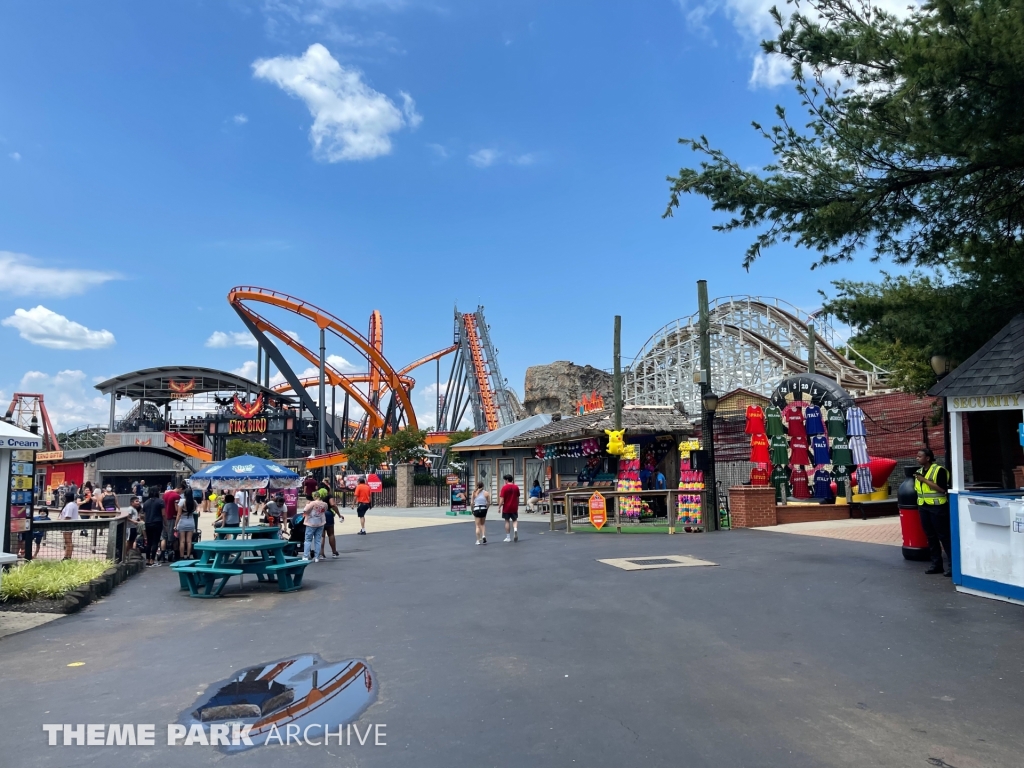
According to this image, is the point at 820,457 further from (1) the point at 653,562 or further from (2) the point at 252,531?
(2) the point at 252,531

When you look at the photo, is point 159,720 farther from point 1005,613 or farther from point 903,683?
point 1005,613

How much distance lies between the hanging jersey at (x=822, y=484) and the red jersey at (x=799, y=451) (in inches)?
15.4

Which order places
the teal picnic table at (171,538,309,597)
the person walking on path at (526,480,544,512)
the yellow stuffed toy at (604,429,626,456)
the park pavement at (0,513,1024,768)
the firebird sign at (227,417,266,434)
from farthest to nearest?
the firebird sign at (227,417,266,434) → the person walking on path at (526,480,544,512) → the yellow stuffed toy at (604,429,626,456) → the teal picnic table at (171,538,309,597) → the park pavement at (0,513,1024,768)

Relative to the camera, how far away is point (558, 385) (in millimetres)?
74938

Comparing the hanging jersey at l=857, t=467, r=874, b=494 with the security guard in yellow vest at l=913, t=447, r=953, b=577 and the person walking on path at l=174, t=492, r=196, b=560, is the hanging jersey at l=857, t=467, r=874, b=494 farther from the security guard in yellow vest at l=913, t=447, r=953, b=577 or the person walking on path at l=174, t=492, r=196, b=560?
the person walking on path at l=174, t=492, r=196, b=560

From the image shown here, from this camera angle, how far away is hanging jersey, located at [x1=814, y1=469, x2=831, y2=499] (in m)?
18.2

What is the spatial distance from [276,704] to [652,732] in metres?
2.53

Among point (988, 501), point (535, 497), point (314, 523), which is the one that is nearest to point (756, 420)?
point (535, 497)

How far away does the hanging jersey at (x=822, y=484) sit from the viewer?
59.7 ft

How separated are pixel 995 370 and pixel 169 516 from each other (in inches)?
536

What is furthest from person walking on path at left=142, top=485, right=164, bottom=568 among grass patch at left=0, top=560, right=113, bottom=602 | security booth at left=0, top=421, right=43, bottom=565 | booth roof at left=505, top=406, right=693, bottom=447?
booth roof at left=505, top=406, right=693, bottom=447

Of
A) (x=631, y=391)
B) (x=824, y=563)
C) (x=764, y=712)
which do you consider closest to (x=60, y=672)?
(x=764, y=712)

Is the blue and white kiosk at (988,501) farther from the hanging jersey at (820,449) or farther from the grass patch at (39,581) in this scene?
the grass patch at (39,581)

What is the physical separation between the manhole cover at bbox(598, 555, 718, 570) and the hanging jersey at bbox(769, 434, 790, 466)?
25.4ft
